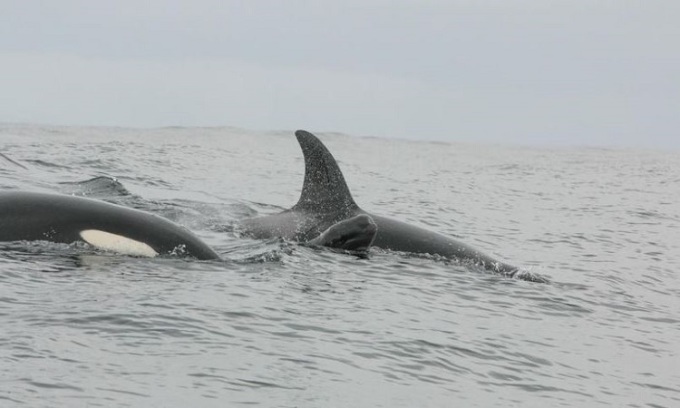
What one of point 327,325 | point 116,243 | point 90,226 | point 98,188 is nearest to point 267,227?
point 116,243

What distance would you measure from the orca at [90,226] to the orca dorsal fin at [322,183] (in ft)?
12.8

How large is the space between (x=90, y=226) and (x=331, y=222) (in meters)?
5.06

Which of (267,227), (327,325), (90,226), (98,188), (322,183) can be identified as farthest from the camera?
(98,188)

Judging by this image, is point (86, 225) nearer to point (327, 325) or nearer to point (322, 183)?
point (327, 325)

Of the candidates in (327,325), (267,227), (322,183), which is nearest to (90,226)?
(327,325)

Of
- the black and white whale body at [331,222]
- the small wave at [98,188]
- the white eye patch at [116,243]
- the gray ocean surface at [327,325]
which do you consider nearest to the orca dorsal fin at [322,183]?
the black and white whale body at [331,222]

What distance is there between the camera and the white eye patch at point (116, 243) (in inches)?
486

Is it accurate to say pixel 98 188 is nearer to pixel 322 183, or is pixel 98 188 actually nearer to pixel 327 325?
pixel 322 183

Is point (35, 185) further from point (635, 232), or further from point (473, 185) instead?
point (473, 185)

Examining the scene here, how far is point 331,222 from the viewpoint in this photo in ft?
54.3

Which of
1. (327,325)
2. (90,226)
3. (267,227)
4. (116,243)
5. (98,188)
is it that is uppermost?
(90,226)

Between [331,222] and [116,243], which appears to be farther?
[331,222]

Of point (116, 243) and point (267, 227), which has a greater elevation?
point (116, 243)

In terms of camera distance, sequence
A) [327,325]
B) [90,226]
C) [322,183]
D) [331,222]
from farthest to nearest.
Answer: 1. [322,183]
2. [331,222]
3. [90,226]
4. [327,325]
